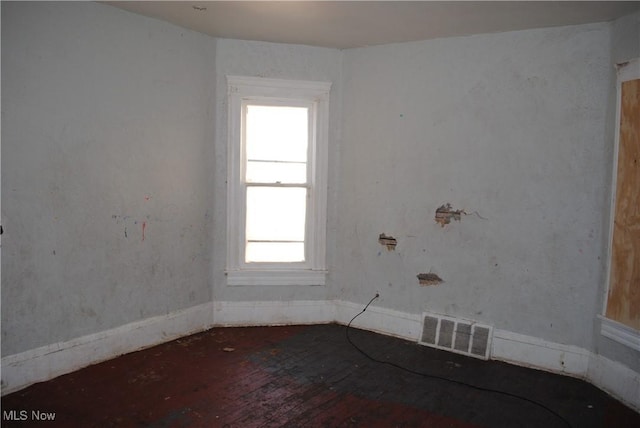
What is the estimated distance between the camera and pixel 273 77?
451 cm

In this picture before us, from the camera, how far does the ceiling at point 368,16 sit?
3307 millimetres

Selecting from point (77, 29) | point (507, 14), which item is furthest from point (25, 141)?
point (507, 14)

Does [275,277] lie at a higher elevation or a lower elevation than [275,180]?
lower

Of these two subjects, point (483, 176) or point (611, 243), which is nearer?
point (611, 243)

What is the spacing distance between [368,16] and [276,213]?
76.4 inches

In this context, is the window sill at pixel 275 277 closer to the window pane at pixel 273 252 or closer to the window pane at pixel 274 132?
the window pane at pixel 273 252

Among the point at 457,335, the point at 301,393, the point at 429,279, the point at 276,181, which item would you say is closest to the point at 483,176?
the point at 429,279

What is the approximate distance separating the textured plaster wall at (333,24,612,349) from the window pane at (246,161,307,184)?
1.61 ft

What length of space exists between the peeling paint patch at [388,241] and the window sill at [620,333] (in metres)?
1.71

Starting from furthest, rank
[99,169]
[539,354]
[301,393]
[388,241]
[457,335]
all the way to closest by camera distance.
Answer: [388,241] → [457,335] → [539,354] → [99,169] → [301,393]

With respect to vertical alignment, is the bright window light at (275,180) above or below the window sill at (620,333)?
above

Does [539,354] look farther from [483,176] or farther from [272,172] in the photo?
[272,172]

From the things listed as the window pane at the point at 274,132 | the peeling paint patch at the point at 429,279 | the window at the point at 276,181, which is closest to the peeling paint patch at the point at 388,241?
the peeling paint patch at the point at 429,279

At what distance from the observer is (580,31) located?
3.56 metres
